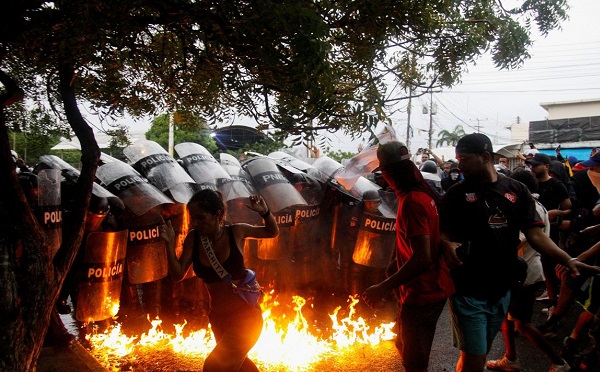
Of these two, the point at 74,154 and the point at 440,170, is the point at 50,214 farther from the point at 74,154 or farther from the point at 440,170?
the point at 74,154

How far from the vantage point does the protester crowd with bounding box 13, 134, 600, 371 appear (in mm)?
3131

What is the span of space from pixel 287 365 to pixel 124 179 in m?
2.61

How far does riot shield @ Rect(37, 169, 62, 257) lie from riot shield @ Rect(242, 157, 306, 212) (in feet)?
7.46

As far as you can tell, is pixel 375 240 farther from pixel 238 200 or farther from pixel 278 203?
pixel 238 200

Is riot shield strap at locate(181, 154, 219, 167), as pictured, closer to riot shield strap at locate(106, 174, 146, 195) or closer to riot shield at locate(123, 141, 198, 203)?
riot shield at locate(123, 141, 198, 203)

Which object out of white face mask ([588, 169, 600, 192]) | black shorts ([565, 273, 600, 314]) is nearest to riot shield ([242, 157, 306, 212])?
black shorts ([565, 273, 600, 314])

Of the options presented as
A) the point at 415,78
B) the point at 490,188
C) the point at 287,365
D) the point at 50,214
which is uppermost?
the point at 415,78

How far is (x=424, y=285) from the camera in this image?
10.3 feet

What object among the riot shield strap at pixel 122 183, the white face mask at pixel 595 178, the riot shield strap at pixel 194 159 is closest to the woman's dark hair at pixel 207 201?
the riot shield strap at pixel 122 183

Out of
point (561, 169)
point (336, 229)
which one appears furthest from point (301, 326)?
point (561, 169)

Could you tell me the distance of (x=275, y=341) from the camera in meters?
5.19

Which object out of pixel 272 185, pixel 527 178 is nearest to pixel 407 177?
pixel 272 185

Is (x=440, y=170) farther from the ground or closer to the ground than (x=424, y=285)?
farther from the ground

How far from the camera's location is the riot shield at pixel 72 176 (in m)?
4.51
